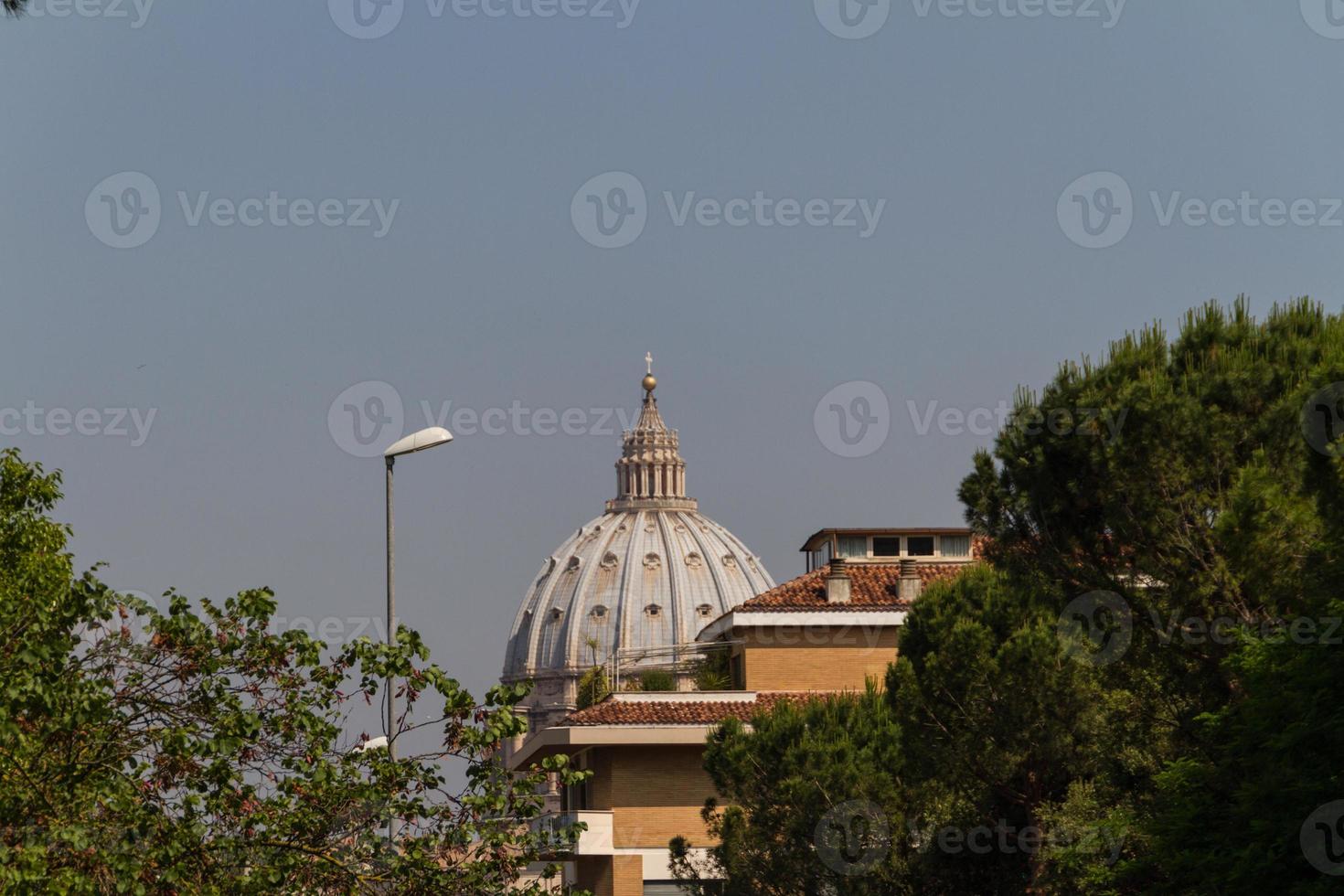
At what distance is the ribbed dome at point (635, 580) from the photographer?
187250 millimetres

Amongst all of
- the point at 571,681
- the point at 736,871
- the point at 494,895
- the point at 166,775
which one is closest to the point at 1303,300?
the point at 494,895

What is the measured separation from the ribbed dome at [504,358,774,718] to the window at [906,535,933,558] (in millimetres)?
119382

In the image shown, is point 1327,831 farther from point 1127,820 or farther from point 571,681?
point 571,681

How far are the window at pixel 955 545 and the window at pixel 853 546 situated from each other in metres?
3.07

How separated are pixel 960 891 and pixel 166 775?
22.4 m

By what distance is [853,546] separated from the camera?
6156 cm

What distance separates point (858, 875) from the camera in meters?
33.4

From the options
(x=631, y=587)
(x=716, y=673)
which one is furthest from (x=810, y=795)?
(x=631, y=587)

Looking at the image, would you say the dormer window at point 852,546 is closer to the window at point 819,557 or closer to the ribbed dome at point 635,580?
the window at point 819,557

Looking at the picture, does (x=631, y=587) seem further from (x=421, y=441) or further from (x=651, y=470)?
(x=421, y=441)

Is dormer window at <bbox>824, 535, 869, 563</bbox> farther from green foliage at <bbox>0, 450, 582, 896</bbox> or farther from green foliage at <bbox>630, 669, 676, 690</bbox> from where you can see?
green foliage at <bbox>0, 450, 582, 896</bbox>

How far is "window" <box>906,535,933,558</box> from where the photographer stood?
62438mm

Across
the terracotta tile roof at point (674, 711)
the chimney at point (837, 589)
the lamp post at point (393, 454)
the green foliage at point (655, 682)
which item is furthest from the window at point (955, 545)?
the lamp post at point (393, 454)

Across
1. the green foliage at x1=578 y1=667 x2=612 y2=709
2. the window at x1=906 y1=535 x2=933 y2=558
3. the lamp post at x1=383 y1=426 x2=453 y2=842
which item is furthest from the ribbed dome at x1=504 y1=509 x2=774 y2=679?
the lamp post at x1=383 y1=426 x2=453 y2=842
